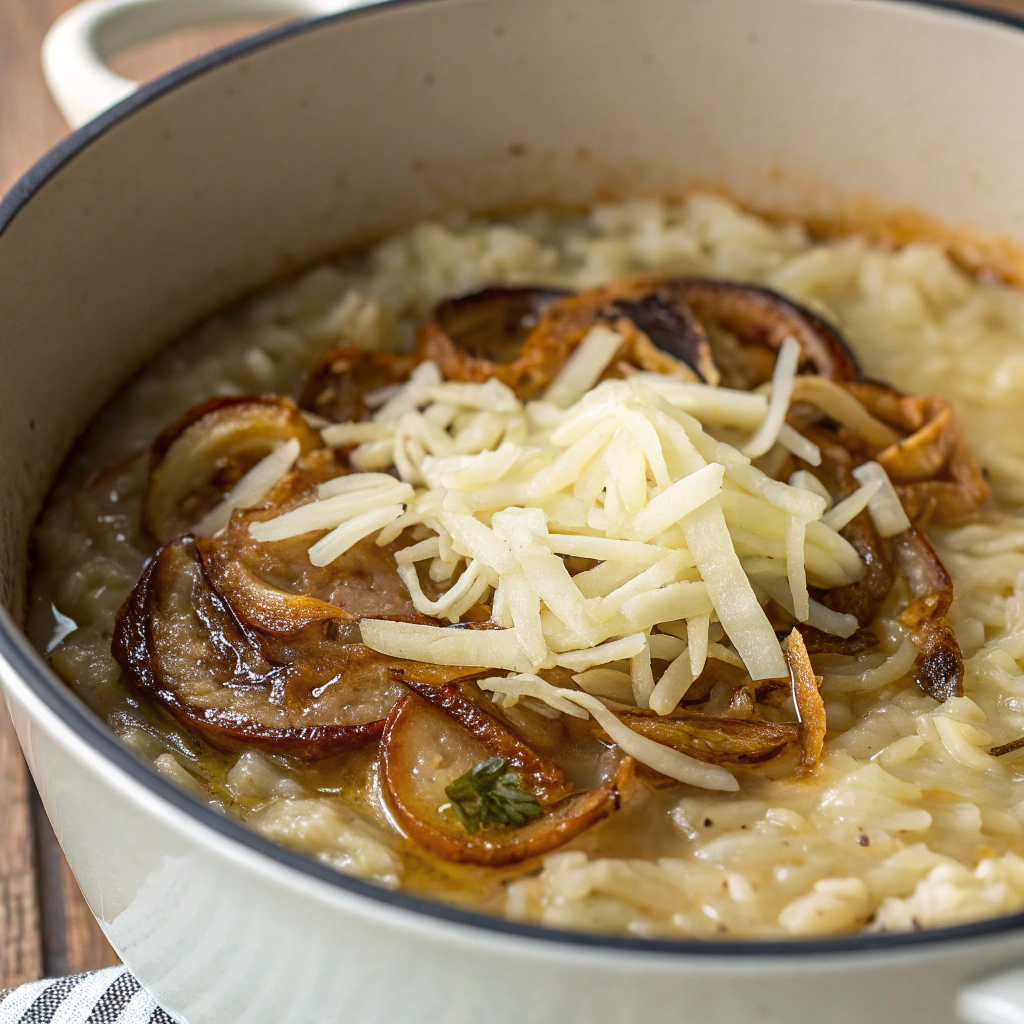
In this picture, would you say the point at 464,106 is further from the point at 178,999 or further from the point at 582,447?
the point at 178,999

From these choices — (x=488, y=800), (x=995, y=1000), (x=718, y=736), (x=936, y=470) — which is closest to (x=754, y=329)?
(x=936, y=470)

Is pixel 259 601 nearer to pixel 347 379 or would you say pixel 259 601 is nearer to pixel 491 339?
pixel 347 379

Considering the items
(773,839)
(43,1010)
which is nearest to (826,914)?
(773,839)

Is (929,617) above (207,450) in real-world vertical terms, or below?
below

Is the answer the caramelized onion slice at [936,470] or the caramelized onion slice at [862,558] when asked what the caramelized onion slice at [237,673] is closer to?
the caramelized onion slice at [862,558]

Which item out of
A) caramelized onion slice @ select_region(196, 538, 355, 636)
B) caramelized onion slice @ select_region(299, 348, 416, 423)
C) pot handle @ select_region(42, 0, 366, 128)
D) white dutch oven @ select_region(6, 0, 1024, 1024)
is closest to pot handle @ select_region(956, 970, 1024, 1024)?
white dutch oven @ select_region(6, 0, 1024, 1024)

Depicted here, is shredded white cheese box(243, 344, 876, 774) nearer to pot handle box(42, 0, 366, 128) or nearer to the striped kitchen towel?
the striped kitchen towel
